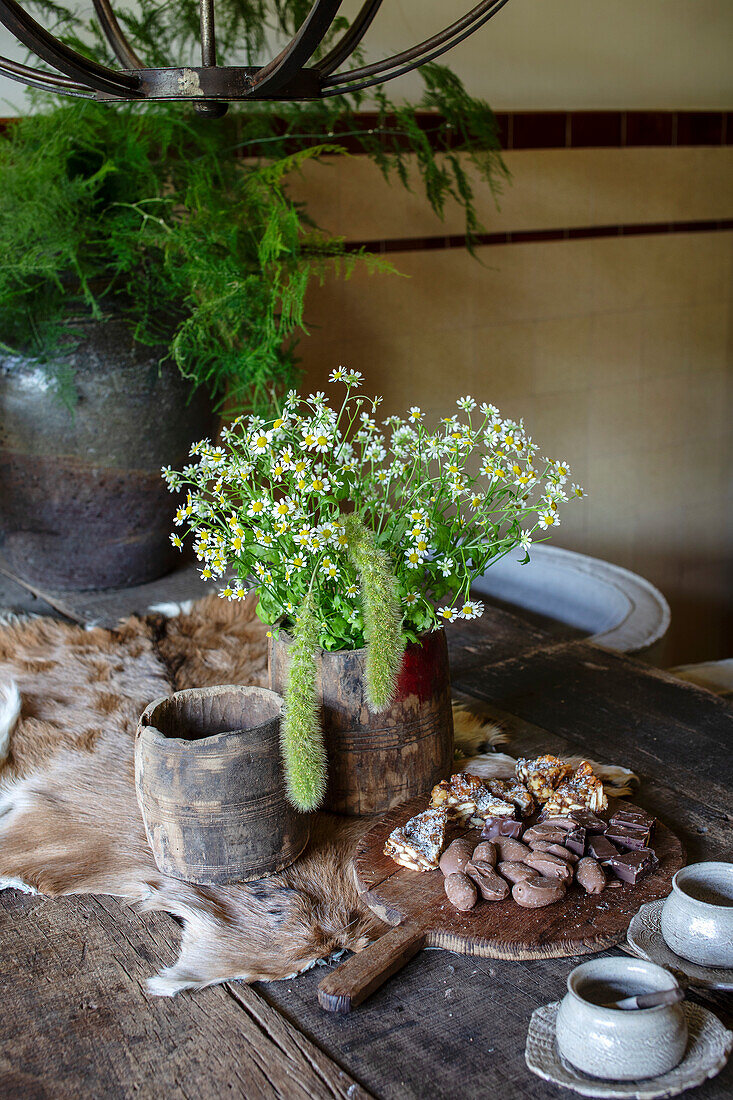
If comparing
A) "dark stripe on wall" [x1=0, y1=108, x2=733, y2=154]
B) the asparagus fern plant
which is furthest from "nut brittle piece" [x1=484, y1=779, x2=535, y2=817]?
"dark stripe on wall" [x1=0, y1=108, x2=733, y2=154]

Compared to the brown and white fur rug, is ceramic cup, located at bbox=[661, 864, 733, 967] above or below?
above

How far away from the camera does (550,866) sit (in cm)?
88

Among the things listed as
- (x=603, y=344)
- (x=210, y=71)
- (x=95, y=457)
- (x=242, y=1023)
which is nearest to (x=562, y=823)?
(x=242, y=1023)

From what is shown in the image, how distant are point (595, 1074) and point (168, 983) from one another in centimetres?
36

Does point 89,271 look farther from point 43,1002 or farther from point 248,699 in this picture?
point 43,1002

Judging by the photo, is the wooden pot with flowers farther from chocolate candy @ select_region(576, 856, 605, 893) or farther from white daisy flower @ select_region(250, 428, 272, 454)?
chocolate candy @ select_region(576, 856, 605, 893)

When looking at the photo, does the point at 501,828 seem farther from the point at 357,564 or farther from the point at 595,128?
the point at 595,128

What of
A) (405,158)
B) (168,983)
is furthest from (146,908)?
(405,158)

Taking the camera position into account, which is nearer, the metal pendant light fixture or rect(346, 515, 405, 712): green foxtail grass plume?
the metal pendant light fixture

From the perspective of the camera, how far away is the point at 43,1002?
81cm

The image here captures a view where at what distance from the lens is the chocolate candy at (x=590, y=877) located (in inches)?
34.5

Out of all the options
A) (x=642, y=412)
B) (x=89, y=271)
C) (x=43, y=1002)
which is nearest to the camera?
(x=43, y=1002)

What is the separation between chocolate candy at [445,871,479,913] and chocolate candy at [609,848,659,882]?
133mm

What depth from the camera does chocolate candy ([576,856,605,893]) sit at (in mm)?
877
